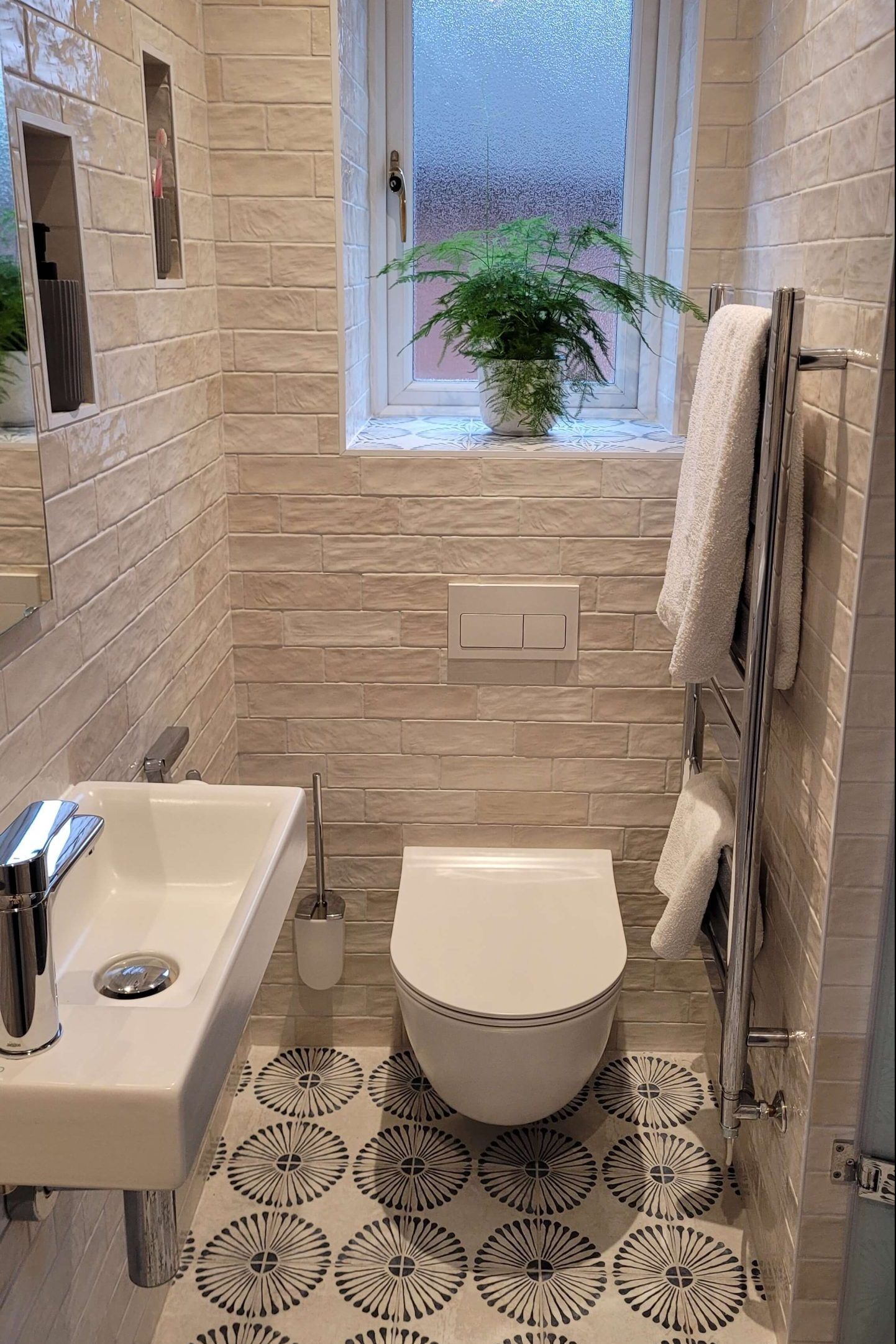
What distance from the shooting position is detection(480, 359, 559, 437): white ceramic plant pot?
7.88ft

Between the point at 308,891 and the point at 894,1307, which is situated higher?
the point at 894,1307

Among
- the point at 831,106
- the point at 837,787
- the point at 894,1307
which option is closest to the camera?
the point at 894,1307

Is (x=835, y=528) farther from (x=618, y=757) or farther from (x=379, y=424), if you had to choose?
(x=379, y=424)

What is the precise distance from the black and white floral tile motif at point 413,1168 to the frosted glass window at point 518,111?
186 cm

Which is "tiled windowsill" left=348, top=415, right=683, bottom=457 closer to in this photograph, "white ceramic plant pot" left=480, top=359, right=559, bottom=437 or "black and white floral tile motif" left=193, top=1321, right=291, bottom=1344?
"white ceramic plant pot" left=480, top=359, right=559, bottom=437

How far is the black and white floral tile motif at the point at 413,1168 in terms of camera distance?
7.18 ft

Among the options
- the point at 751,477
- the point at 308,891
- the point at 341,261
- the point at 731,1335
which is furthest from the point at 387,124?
the point at 731,1335

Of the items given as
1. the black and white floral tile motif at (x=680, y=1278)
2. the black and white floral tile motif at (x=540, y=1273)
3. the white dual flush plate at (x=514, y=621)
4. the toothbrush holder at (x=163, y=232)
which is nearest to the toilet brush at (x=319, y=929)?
the white dual flush plate at (x=514, y=621)

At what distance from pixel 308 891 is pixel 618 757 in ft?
2.35

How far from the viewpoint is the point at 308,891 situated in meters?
2.51

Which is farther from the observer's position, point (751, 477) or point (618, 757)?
point (618, 757)

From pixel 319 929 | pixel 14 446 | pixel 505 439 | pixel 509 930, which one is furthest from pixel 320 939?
pixel 14 446

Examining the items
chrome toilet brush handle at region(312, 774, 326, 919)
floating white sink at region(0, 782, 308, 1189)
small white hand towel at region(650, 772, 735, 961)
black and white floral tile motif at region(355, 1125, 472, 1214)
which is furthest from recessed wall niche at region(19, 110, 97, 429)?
black and white floral tile motif at region(355, 1125, 472, 1214)

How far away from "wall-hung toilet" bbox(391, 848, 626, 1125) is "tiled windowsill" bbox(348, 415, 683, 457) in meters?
0.84
